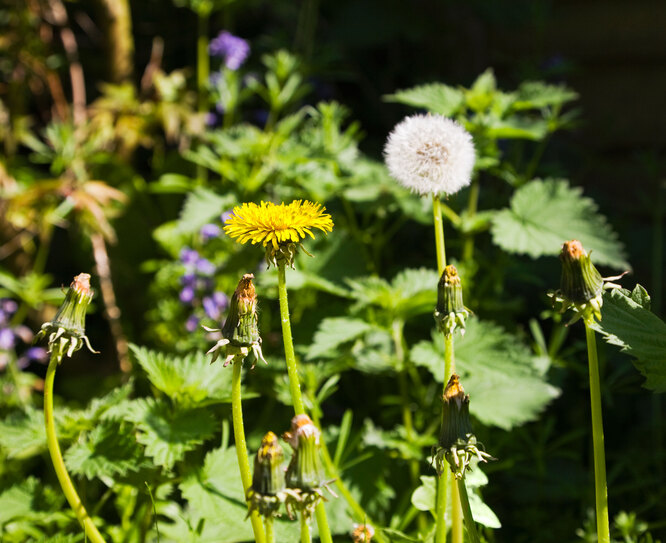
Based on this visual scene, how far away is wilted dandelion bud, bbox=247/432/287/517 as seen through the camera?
904 millimetres

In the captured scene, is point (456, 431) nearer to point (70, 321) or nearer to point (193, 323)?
point (70, 321)

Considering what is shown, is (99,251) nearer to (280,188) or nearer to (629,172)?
(280,188)

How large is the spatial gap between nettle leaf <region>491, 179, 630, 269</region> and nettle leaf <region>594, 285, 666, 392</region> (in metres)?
0.62

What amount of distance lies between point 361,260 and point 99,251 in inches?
40.0

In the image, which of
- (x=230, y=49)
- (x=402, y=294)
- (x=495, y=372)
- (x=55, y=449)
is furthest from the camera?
(x=230, y=49)

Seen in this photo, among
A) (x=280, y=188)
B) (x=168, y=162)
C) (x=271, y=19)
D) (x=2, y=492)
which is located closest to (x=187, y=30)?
(x=271, y=19)

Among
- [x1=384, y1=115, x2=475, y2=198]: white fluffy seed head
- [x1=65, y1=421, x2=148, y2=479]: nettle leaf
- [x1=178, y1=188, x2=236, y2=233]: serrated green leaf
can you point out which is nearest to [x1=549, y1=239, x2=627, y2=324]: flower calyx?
[x1=384, y1=115, x2=475, y2=198]: white fluffy seed head

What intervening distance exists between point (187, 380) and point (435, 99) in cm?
108

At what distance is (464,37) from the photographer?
345 cm

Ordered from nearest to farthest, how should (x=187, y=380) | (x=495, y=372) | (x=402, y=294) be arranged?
(x=187, y=380) → (x=495, y=372) → (x=402, y=294)

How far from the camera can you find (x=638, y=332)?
3.76 ft

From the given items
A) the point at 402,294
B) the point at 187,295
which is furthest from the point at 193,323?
the point at 402,294

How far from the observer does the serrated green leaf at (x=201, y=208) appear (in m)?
2.12

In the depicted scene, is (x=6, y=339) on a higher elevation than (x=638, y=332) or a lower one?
higher
